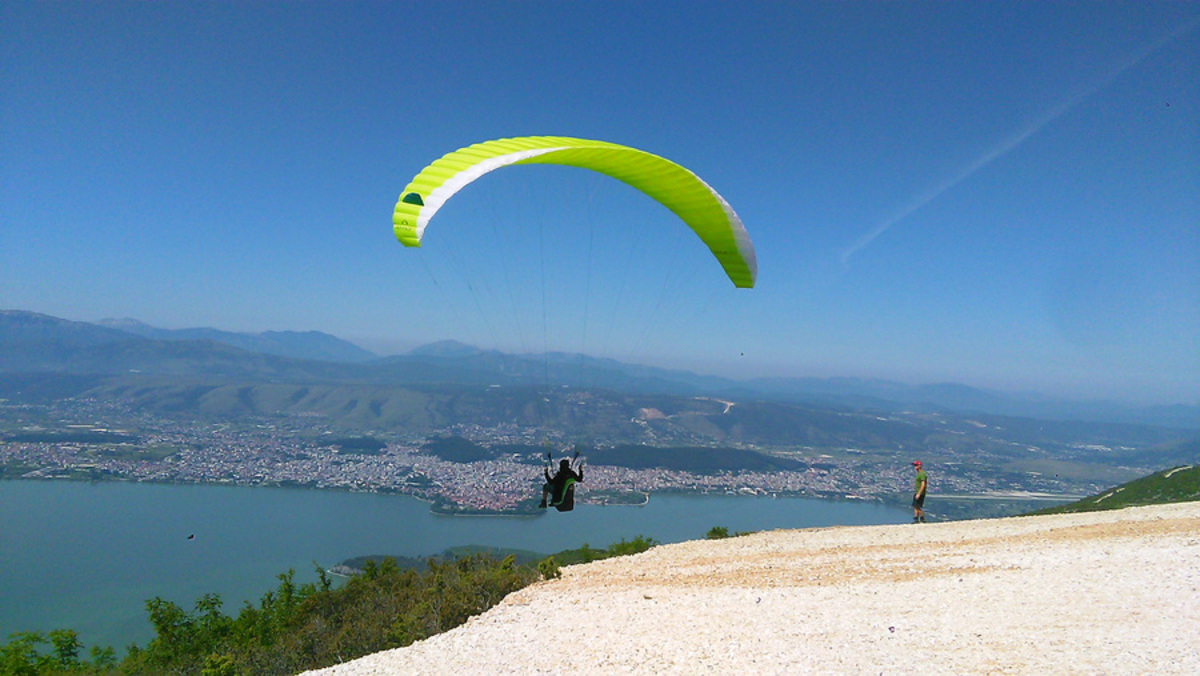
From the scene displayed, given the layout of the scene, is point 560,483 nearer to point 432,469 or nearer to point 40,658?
point 40,658

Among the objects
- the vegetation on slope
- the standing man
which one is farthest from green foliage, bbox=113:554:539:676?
the standing man

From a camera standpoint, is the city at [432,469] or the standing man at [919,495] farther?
the city at [432,469]

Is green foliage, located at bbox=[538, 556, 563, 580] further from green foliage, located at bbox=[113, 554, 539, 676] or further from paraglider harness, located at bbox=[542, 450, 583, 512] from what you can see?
paraglider harness, located at bbox=[542, 450, 583, 512]

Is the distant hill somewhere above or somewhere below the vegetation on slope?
above

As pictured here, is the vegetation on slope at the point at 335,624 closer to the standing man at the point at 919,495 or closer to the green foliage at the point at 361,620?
the green foliage at the point at 361,620

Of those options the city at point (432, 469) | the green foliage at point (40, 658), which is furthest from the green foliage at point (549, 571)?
the city at point (432, 469)

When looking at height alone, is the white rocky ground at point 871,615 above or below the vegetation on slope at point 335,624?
above
